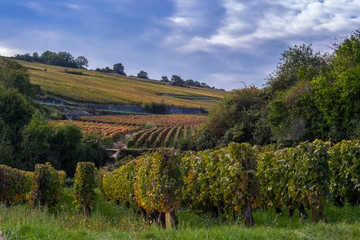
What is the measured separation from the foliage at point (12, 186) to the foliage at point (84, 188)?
9.19ft

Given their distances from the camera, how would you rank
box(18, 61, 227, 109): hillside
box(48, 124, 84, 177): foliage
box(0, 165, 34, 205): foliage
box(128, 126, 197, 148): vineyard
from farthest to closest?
box(18, 61, 227, 109): hillside
box(128, 126, 197, 148): vineyard
box(48, 124, 84, 177): foliage
box(0, 165, 34, 205): foliage

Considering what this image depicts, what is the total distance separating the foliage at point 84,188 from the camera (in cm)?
1817

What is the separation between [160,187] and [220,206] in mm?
3174

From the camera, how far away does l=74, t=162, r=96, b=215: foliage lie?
59.6 ft

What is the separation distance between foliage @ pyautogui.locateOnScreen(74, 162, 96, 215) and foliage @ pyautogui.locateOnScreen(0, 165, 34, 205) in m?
2.80

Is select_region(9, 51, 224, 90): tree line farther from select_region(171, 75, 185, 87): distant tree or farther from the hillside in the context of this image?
the hillside

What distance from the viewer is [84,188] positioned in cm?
1855

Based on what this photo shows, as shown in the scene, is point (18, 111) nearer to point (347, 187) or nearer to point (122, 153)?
point (122, 153)

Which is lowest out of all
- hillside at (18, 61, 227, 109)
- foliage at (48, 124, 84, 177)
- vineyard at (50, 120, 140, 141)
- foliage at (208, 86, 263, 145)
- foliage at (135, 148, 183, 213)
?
foliage at (48, 124, 84, 177)

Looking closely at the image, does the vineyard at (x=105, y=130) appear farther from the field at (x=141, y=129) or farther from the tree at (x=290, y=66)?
the tree at (x=290, y=66)

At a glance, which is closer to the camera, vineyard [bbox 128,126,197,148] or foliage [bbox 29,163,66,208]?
foliage [bbox 29,163,66,208]

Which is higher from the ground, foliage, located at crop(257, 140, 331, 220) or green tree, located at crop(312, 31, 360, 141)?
green tree, located at crop(312, 31, 360, 141)

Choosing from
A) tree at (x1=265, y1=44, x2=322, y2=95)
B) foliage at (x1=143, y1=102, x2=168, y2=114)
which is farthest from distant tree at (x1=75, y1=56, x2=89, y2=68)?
tree at (x1=265, y1=44, x2=322, y2=95)

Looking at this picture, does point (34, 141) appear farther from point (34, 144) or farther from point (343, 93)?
point (343, 93)
